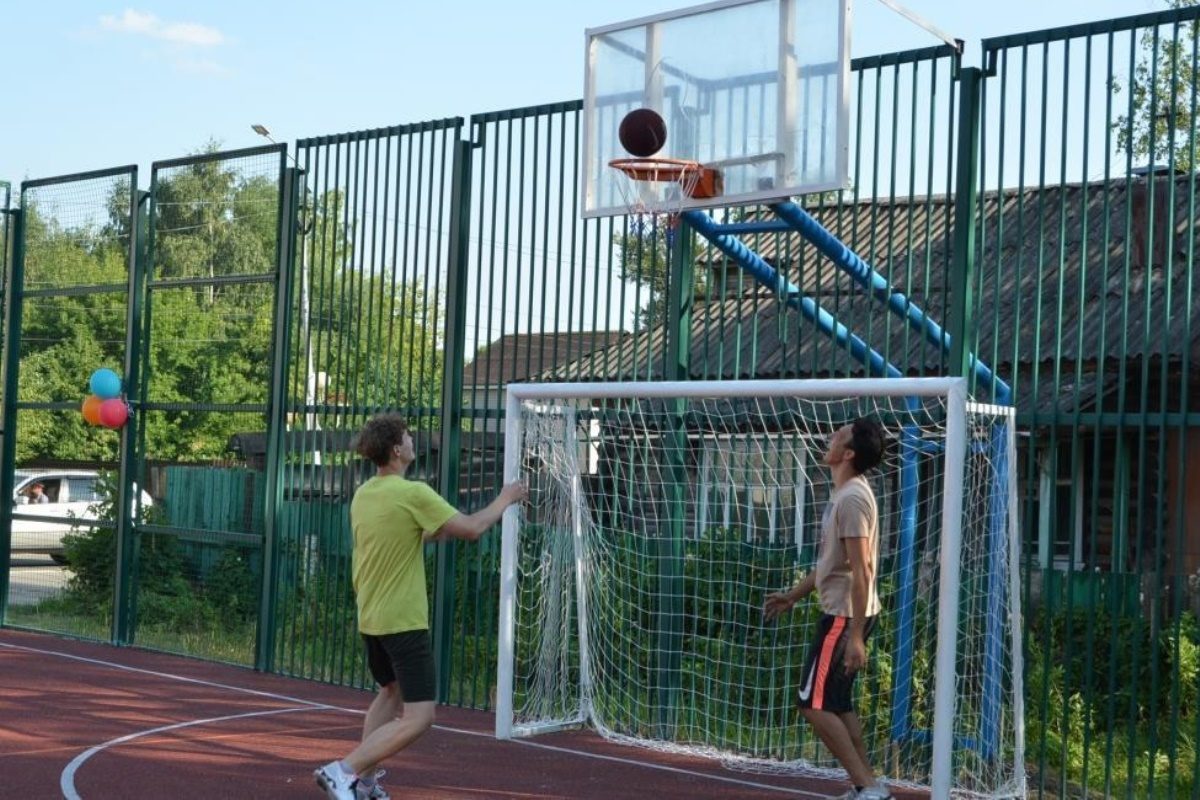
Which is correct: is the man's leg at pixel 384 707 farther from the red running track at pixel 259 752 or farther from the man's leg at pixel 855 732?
the man's leg at pixel 855 732

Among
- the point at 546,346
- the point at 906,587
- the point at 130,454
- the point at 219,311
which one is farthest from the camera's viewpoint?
the point at 219,311

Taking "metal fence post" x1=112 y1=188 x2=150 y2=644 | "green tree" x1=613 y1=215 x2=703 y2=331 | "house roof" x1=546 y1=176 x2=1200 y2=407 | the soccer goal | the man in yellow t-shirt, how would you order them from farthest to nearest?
"metal fence post" x1=112 y1=188 x2=150 y2=644 → "green tree" x1=613 y1=215 x2=703 y2=331 → the soccer goal → "house roof" x1=546 y1=176 x2=1200 y2=407 → the man in yellow t-shirt

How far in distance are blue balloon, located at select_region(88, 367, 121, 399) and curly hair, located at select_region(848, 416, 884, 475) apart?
8.54 meters

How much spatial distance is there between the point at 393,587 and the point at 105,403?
24.6ft

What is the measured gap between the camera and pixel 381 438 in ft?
25.3

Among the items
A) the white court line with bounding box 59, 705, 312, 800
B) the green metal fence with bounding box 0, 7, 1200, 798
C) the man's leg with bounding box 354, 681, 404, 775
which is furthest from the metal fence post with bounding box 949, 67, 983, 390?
the white court line with bounding box 59, 705, 312, 800

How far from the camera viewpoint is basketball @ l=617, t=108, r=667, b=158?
910 cm

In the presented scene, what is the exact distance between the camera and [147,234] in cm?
1461

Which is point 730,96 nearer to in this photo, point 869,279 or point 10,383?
point 869,279

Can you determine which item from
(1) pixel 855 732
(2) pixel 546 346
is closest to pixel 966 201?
(1) pixel 855 732

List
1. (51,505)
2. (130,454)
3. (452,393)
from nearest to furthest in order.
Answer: (452,393) < (130,454) < (51,505)

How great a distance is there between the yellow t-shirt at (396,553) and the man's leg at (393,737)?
40 cm

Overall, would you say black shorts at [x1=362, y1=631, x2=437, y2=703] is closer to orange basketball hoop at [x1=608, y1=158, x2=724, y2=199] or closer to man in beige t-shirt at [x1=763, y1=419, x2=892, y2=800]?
man in beige t-shirt at [x1=763, y1=419, x2=892, y2=800]

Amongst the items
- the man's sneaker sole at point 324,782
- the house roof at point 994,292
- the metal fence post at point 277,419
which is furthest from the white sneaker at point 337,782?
the metal fence post at point 277,419
